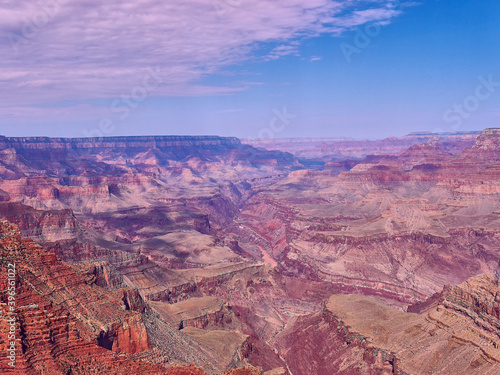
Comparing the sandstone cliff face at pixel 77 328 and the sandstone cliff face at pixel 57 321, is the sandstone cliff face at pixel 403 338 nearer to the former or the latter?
the sandstone cliff face at pixel 77 328

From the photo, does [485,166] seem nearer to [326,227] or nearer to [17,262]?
[326,227]

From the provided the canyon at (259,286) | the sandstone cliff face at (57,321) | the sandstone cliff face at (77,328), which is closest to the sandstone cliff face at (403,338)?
the canyon at (259,286)

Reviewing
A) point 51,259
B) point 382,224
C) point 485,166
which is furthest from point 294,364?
point 485,166

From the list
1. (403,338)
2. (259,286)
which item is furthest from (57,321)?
(259,286)

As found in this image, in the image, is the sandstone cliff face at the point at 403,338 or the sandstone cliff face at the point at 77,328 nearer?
the sandstone cliff face at the point at 77,328

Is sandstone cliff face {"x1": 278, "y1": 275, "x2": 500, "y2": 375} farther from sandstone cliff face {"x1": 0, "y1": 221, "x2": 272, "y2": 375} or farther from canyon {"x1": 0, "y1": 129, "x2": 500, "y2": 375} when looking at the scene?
sandstone cliff face {"x1": 0, "y1": 221, "x2": 272, "y2": 375}

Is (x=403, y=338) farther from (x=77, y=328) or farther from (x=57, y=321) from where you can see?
(x=57, y=321)

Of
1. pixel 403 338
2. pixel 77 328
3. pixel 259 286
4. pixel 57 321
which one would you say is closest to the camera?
pixel 57 321

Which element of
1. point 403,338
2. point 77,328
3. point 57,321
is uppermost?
point 57,321

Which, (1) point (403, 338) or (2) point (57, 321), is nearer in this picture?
(2) point (57, 321)
